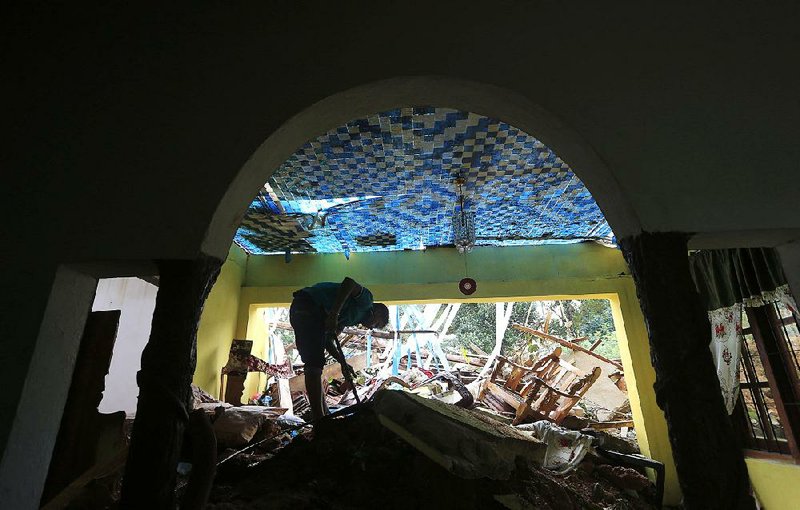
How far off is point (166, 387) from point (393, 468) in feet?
5.20

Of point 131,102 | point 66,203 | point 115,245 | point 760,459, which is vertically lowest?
point 760,459

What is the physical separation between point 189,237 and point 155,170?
283 millimetres

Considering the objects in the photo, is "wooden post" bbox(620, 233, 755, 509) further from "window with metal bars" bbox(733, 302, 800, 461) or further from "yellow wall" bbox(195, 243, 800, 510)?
"yellow wall" bbox(195, 243, 800, 510)

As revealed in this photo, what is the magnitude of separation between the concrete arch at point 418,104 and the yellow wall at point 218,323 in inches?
133

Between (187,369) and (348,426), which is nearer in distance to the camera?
(187,369)

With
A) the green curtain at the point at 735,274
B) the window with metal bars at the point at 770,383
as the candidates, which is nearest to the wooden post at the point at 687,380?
the green curtain at the point at 735,274

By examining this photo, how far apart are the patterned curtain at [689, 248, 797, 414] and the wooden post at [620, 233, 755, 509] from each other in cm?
309

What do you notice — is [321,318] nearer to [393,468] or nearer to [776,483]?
[393,468]

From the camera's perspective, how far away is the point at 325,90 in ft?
4.18

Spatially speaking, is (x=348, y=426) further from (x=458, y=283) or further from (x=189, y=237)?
(x=458, y=283)

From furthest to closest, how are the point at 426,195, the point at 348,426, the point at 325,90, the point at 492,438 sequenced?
1. the point at 426,195
2. the point at 348,426
3. the point at 492,438
4. the point at 325,90

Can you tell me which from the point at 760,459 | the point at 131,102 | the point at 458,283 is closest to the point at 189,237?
the point at 131,102

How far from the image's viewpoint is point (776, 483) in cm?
351

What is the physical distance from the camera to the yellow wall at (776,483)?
10.9 ft
